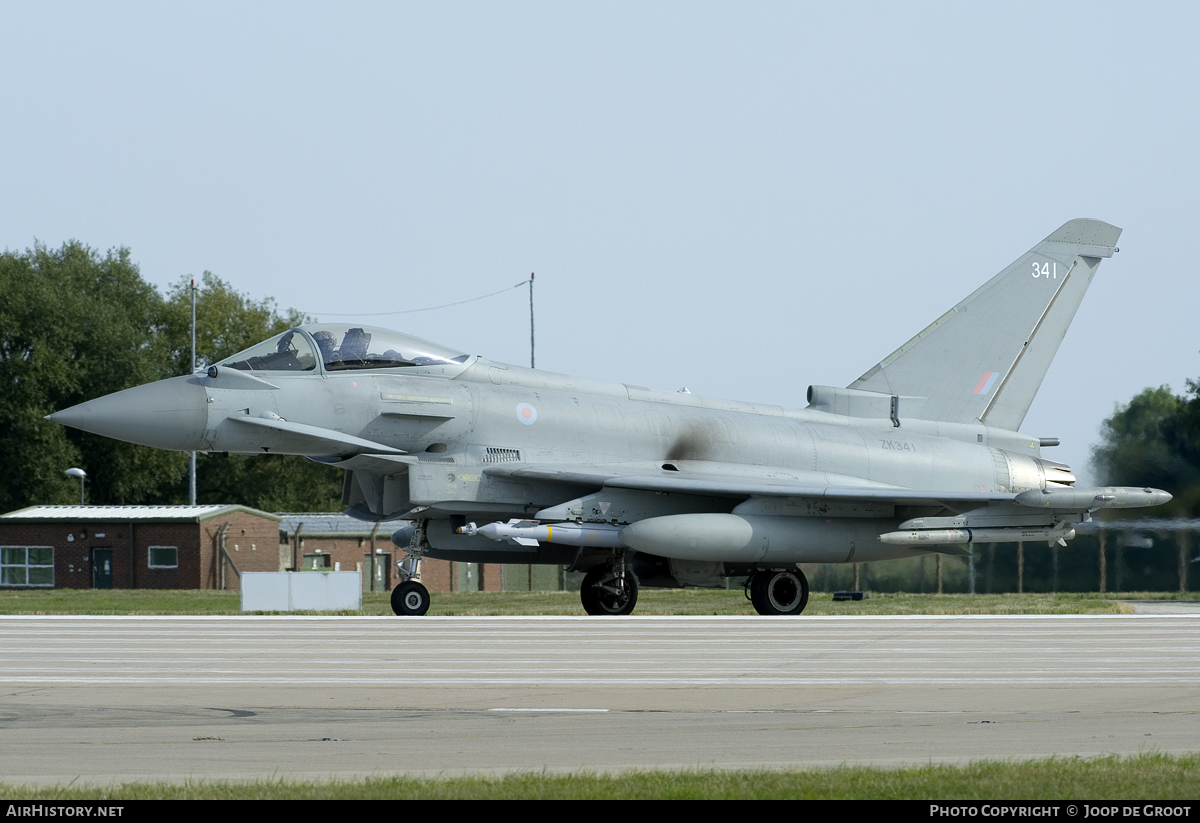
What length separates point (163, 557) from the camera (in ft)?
143

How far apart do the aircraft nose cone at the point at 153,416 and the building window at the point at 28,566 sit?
28960 millimetres

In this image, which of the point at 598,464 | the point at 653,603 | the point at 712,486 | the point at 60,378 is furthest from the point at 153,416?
the point at 60,378

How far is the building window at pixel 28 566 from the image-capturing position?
44.0 m

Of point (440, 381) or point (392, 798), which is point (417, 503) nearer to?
point (440, 381)

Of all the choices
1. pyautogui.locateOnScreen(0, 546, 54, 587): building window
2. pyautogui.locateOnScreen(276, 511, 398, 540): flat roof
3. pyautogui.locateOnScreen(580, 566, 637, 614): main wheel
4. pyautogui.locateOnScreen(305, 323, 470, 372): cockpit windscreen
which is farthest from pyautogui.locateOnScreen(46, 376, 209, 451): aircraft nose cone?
pyautogui.locateOnScreen(0, 546, 54, 587): building window

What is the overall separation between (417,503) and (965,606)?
9541mm

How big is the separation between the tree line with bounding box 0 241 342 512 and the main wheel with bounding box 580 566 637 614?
39959 millimetres

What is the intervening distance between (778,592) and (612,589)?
7.24ft

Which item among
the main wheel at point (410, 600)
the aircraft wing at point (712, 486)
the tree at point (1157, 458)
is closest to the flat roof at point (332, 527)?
the tree at point (1157, 458)

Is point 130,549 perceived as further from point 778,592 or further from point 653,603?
point 778,592

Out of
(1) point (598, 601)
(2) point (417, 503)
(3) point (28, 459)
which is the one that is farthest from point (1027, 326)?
(3) point (28, 459)

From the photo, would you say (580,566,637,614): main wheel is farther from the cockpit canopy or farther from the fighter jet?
the cockpit canopy

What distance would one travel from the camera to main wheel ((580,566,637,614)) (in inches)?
743

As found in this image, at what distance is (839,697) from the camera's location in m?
8.99
